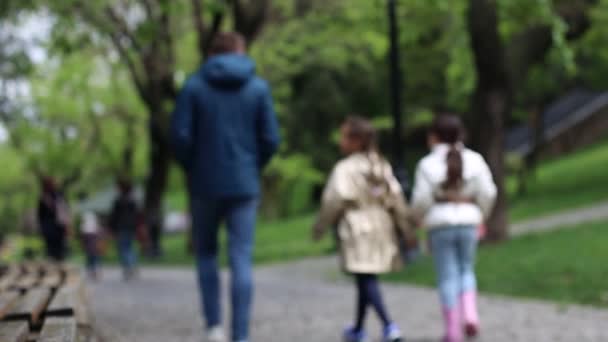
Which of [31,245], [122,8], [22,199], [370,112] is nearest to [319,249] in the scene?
[122,8]

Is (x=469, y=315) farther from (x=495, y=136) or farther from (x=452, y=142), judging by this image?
(x=495, y=136)

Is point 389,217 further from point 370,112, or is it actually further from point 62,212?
point 370,112

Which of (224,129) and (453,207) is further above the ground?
(224,129)

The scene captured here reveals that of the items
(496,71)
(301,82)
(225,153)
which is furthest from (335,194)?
(301,82)

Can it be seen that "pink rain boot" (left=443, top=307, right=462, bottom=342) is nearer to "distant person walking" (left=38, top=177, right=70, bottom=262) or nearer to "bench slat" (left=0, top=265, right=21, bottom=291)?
"bench slat" (left=0, top=265, right=21, bottom=291)

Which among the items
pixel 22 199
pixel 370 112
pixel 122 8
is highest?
pixel 122 8

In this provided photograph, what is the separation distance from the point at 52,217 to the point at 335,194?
29.4 ft

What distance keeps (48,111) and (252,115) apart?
30.6m

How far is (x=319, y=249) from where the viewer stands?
23.0m

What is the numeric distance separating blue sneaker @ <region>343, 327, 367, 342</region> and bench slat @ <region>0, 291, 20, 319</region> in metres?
2.68

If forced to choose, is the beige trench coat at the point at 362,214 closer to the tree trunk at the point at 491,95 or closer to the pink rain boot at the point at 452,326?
the pink rain boot at the point at 452,326

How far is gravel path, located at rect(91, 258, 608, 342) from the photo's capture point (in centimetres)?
701

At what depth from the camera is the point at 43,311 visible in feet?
12.7

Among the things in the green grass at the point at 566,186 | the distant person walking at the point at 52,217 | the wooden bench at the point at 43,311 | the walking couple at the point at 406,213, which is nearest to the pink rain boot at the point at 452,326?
the walking couple at the point at 406,213
